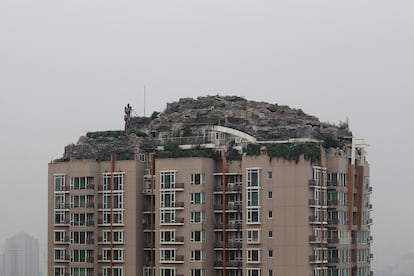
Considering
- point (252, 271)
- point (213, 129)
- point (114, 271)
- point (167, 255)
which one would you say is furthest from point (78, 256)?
point (252, 271)

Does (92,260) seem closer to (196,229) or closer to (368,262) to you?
(196,229)

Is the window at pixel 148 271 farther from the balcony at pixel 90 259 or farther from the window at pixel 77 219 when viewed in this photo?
the window at pixel 77 219

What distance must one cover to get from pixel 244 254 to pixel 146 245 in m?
8.93

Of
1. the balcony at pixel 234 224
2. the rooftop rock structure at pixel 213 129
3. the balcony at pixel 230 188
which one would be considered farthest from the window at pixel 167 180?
the balcony at pixel 234 224

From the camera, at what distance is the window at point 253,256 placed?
6756 centimetres

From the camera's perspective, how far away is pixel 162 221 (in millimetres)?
70875

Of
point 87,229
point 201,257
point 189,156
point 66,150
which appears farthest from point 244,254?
point 66,150

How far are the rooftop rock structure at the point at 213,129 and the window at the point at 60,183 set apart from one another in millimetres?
1819

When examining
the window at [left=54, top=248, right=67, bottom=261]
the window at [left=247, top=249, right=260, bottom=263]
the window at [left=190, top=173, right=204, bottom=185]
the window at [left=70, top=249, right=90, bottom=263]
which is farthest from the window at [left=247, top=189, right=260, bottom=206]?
the window at [left=54, top=248, right=67, bottom=261]

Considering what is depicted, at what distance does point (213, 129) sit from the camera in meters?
73.0

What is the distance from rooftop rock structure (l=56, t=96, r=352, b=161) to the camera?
71.5 m

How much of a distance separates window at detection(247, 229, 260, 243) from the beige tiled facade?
0.07 metres

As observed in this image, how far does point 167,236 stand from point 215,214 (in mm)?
3955

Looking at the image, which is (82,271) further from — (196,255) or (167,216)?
(196,255)
